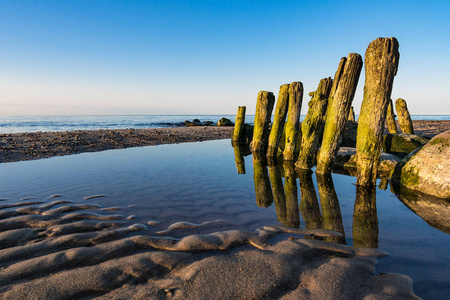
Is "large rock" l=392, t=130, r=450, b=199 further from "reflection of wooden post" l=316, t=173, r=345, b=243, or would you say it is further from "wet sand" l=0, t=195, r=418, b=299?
"wet sand" l=0, t=195, r=418, b=299

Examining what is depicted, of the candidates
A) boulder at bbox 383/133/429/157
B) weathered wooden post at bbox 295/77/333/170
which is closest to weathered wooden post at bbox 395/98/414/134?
boulder at bbox 383/133/429/157

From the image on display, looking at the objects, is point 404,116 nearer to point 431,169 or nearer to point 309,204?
point 431,169

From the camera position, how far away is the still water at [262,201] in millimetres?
2928

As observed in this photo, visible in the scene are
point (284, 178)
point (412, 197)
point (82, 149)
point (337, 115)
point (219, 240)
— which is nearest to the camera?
point (219, 240)

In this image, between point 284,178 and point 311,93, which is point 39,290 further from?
point 311,93

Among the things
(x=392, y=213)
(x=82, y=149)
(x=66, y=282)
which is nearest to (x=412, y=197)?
(x=392, y=213)

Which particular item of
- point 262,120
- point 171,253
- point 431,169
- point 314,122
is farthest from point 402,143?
point 171,253

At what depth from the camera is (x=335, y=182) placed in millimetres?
6324

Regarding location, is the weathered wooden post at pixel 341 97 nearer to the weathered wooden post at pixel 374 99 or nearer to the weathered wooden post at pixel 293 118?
the weathered wooden post at pixel 374 99

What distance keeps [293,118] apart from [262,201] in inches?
185

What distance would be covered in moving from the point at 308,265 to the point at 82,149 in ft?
37.8

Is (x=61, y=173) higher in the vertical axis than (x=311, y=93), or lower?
lower

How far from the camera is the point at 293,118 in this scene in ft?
28.2

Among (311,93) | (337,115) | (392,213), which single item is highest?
(311,93)
